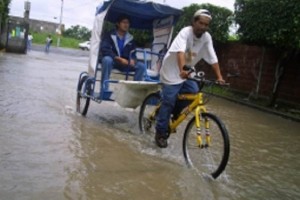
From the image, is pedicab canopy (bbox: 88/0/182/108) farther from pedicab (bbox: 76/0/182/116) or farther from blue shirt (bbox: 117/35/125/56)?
blue shirt (bbox: 117/35/125/56)

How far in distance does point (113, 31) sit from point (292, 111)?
7.81 m

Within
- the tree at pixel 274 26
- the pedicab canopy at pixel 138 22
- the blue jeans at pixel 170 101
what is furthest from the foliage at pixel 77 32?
the blue jeans at pixel 170 101

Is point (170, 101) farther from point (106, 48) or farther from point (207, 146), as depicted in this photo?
point (106, 48)

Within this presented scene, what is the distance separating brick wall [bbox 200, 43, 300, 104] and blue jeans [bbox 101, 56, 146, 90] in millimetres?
8458

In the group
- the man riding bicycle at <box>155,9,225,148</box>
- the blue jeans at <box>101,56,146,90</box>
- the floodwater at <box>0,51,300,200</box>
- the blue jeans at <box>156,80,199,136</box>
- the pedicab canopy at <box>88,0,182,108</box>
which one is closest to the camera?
the floodwater at <box>0,51,300,200</box>

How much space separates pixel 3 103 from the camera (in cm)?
A: 930

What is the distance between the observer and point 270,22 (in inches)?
592

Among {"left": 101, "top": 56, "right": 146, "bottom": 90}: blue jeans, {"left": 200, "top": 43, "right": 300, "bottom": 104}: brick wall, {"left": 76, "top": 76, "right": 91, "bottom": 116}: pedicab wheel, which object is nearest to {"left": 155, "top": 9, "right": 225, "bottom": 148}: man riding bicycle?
{"left": 101, "top": 56, "right": 146, "bottom": 90}: blue jeans

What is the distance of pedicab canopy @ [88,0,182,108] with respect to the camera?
8.28 m

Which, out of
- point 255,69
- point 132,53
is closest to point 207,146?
point 132,53

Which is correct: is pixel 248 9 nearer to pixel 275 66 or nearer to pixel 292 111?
pixel 275 66

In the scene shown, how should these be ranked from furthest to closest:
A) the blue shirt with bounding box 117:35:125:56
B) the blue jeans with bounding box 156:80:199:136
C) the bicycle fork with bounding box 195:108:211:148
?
the blue shirt with bounding box 117:35:125:56 < the blue jeans with bounding box 156:80:199:136 < the bicycle fork with bounding box 195:108:211:148

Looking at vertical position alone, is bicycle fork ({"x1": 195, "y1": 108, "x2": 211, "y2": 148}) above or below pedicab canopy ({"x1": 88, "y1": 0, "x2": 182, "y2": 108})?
below

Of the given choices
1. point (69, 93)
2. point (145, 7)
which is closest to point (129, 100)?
point (145, 7)
